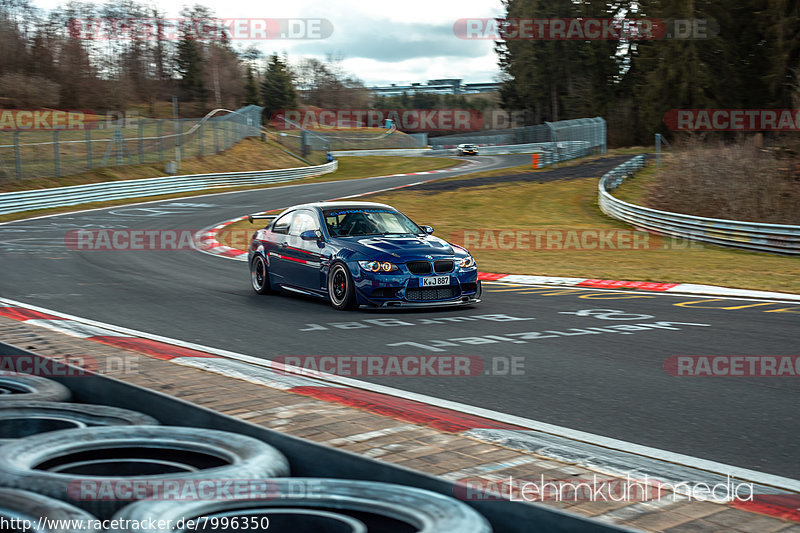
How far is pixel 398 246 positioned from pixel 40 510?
8.85 meters

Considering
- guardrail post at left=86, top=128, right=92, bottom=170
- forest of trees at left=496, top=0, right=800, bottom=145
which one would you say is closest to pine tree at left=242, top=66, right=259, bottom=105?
forest of trees at left=496, top=0, right=800, bottom=145

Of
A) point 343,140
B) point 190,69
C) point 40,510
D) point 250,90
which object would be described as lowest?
point 40,510

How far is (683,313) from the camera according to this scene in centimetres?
1123

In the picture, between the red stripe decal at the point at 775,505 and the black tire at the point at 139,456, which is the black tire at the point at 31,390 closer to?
the black tire at the point at 139,456

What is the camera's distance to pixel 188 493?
10.7 ft

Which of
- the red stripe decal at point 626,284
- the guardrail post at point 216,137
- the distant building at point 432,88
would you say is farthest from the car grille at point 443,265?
the distant building at point 432,88

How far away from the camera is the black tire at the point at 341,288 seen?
37.4 feet

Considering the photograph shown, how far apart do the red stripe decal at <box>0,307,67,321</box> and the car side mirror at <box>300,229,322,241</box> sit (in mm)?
3516

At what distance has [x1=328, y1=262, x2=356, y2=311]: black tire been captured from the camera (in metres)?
11.4
